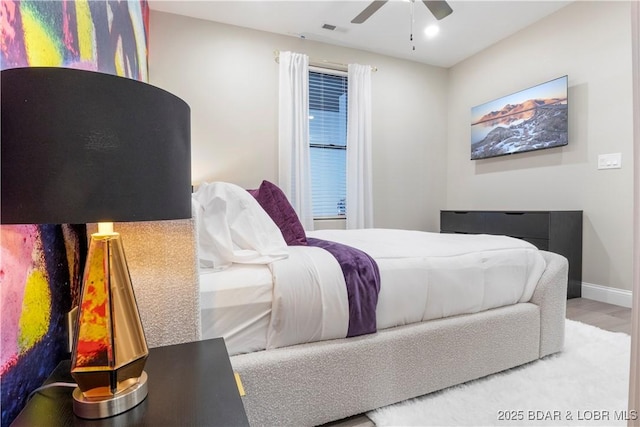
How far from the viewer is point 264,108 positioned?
11.8 ft

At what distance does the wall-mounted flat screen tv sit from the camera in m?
3.08

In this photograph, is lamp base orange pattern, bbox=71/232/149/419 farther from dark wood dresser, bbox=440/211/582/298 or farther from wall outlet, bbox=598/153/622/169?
wall outlet, bbox=598/153/622/169

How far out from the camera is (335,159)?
13.0 ft

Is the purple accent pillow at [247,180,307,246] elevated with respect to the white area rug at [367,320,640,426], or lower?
elevated

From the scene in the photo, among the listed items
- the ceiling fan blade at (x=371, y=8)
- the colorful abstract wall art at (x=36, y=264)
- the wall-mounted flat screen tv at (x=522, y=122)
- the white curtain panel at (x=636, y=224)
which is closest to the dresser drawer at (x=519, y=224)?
the wall-mounted flat screen tv at (x=522, y=122)

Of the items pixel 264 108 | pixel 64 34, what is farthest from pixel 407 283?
pixel 264 108

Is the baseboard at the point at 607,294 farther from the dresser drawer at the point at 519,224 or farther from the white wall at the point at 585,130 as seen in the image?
the dresser drawer at the point at 519,224

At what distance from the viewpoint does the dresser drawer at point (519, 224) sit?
284cm

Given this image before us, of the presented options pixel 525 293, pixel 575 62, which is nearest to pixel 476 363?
pixel 525 293

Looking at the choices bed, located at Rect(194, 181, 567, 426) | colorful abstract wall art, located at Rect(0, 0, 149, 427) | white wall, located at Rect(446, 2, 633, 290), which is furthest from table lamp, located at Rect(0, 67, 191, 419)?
white wall, located at Rect(446, 2, 633, 290)

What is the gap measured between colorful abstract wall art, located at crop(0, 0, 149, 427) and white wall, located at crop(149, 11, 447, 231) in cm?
237

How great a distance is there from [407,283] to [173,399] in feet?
3.31

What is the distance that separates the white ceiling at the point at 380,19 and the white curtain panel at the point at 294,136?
0.38 metres

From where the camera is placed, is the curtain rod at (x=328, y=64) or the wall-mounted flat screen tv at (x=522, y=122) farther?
the curtain rod at (x=328, y=64)
